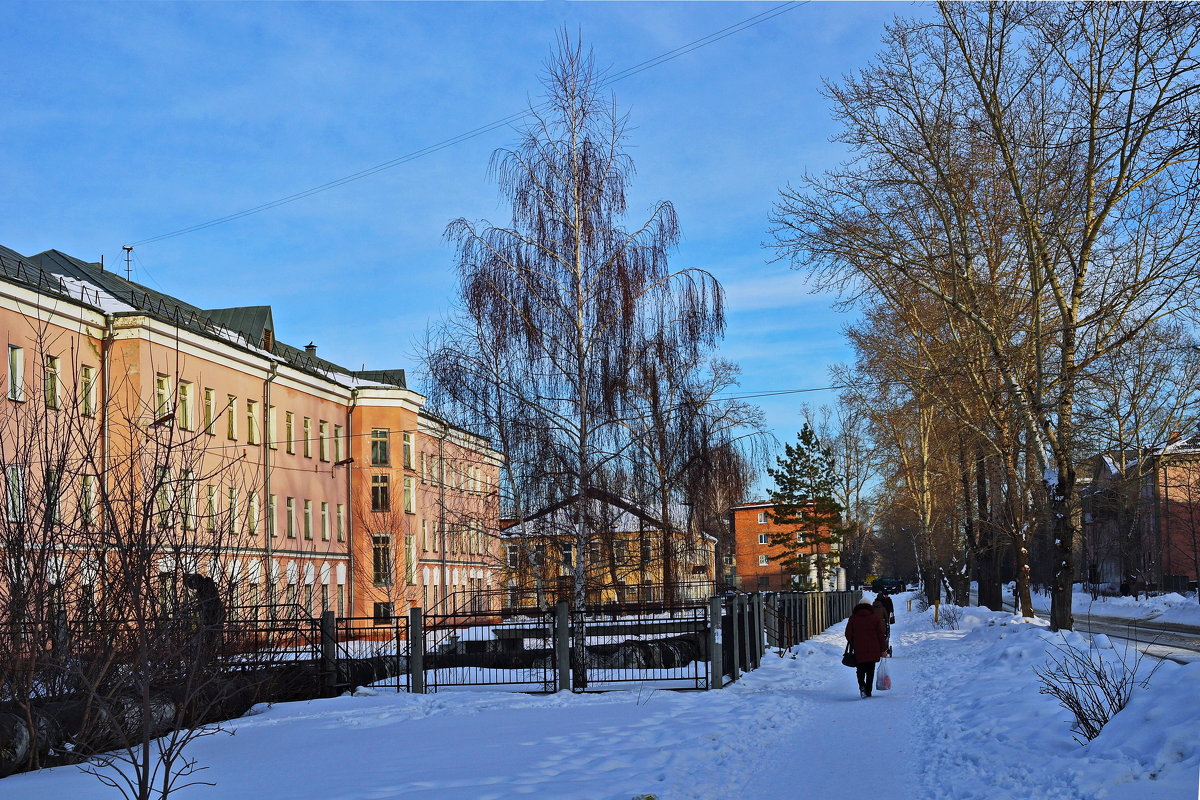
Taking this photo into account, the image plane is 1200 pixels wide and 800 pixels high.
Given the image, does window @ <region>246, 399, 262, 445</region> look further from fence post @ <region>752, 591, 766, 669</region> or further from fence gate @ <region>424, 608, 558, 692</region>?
fence post @ <region>752, 591, 766, 669</region>

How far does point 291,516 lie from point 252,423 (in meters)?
4.44

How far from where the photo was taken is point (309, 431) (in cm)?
4656

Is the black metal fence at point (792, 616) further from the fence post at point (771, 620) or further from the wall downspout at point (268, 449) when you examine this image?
the wall downspout at point (268, 449)

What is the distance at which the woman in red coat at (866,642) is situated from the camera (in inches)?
706

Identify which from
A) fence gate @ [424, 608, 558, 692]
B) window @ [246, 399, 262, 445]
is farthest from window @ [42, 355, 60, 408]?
window @ [246, 399, 262, 445]

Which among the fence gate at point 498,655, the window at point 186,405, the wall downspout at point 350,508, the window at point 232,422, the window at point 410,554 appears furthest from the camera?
the wall downspout at point 350,508

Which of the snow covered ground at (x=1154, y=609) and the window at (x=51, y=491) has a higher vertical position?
the window at (x=51, y=491)

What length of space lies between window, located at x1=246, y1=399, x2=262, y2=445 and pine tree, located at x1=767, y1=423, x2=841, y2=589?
5172 centimetres

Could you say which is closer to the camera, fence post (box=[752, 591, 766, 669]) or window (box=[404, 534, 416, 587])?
fence post (box=[752, 591, 766, 669])

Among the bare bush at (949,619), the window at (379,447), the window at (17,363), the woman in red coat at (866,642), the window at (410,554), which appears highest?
the window at (17,363)

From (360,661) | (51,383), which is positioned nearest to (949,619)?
(360,661)

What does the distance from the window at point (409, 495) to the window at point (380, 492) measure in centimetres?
90

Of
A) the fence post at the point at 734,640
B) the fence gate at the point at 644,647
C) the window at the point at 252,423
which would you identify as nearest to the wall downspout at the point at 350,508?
the window at the point at 252,423

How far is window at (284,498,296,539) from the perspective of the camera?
43938 mm
